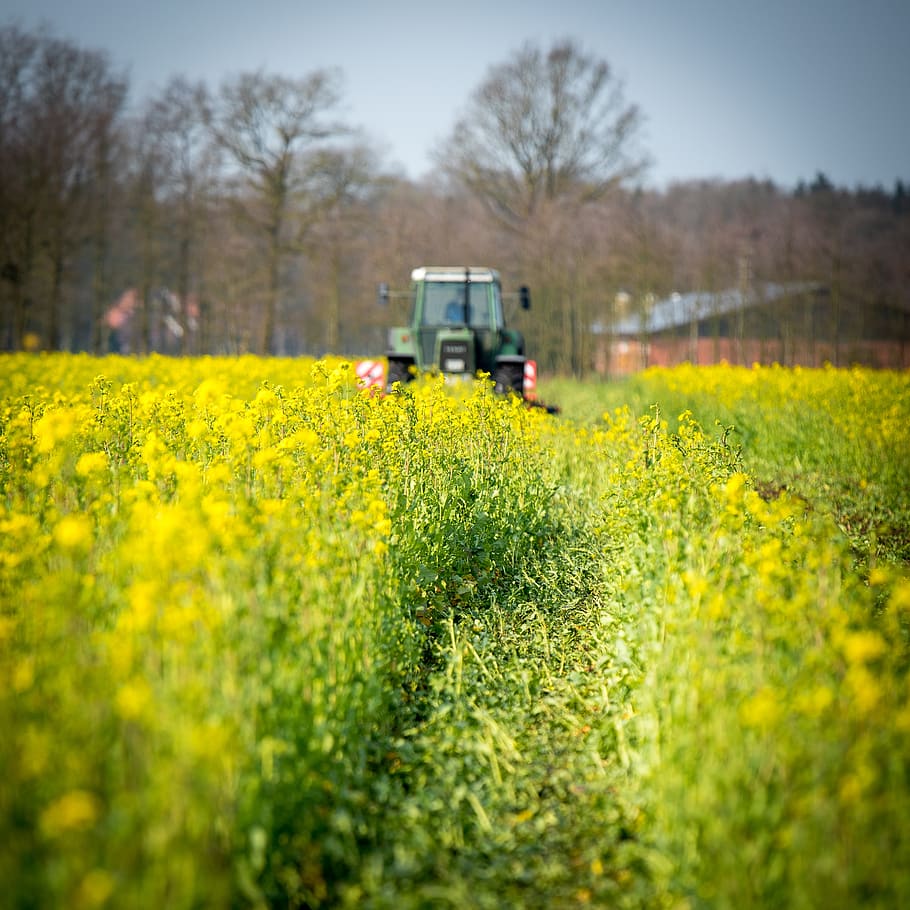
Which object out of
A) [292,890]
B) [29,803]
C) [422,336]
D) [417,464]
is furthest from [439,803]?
[422,336]

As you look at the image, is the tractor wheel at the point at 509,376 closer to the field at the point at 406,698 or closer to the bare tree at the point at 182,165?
the field at the point at 406,698

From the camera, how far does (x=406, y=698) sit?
4.29m

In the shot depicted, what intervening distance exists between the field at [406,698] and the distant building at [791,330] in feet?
82.6

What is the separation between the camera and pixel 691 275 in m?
33.2

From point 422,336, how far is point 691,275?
22116mm

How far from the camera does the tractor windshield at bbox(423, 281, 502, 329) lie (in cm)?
1399

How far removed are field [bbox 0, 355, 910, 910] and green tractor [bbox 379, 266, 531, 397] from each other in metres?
7.65

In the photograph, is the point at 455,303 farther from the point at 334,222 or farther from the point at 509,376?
the point at 334,222

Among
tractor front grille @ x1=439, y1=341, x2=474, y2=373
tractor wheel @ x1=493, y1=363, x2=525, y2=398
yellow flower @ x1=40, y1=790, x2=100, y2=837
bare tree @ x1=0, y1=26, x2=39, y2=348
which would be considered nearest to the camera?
yellow flower @ x1=40, y1=790, x2=100, y2=837

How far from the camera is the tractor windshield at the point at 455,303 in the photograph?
45.9ft

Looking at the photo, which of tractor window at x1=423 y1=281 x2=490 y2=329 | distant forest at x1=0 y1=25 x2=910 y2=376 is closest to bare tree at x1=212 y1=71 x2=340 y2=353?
distant forest at x1=0 y1=25 x2=910 y2=376

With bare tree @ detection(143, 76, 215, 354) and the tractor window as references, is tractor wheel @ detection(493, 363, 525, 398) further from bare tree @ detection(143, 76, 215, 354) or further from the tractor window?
bare tree @ detection(143, 76, 215, 354)

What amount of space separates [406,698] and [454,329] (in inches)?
395

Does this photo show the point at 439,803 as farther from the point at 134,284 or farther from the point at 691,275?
the point at 134,284
